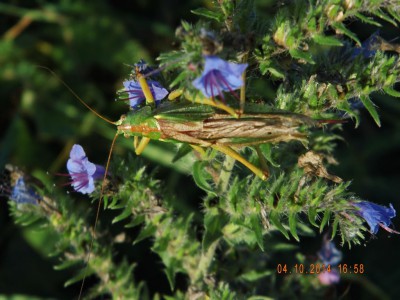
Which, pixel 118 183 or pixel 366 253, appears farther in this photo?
pixel 366 253

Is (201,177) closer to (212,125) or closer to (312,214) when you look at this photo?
(212,125)

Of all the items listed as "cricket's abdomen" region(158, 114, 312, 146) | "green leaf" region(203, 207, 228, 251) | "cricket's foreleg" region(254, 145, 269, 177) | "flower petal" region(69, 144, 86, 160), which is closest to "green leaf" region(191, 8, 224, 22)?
"cricket's abdomen" region(158, 114, 312, 146)

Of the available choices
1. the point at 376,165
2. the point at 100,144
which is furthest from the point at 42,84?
the point at 376,165

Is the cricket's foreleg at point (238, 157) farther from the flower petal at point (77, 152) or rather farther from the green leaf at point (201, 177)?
the flower petal at point (77, 152)

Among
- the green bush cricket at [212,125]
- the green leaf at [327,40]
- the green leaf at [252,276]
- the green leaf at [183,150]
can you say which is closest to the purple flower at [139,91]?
the green bush cricket at [212,125]

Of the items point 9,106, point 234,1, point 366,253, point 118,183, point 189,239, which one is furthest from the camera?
point 9,106

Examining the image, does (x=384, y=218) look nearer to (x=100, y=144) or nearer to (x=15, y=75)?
(x=100, y=144)
